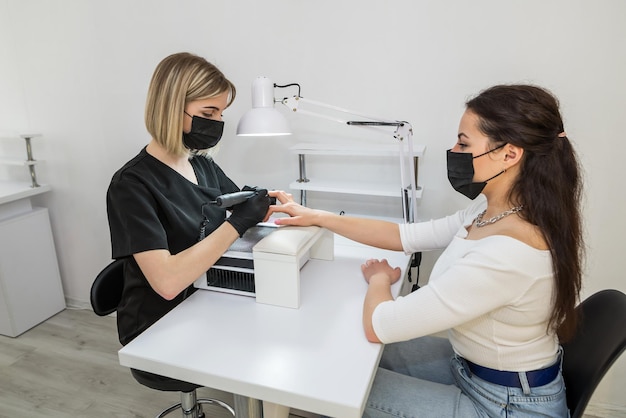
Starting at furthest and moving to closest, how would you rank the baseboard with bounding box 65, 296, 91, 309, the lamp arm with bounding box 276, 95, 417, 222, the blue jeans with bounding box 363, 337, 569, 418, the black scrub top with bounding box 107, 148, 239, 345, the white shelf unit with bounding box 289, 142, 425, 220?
the baseboard with bounding box 65, 296, 91, 309, the white shelf unit with bounding box 289, 142, 425, 220, the lamp arm with bounding box 276, 95, 417, 222, the black scrub top with bounding box 107, 148, 239, 345, the blue jeans with bounding box 363, 337, 569, 418

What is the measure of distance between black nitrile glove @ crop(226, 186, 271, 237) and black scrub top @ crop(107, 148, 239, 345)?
0.58 feet

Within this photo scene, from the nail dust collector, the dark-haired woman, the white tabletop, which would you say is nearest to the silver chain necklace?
the dark-haired woman

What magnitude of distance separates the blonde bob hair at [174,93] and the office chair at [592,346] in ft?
3.90

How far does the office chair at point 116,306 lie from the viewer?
1174 mm

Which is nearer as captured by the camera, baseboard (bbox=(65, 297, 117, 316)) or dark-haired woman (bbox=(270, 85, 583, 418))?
dark-haired woman (bbox=(270, 85, 583, 418))

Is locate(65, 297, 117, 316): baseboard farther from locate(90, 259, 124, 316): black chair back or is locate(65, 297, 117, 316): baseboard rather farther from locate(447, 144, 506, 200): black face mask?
locate(447, 144, 506, 200): black face mask

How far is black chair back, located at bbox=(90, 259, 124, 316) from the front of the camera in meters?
1.26

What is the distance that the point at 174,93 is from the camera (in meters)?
1.17

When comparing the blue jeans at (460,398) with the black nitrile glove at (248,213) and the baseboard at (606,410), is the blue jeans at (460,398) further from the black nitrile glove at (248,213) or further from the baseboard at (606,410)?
the baseboard at (606,410)

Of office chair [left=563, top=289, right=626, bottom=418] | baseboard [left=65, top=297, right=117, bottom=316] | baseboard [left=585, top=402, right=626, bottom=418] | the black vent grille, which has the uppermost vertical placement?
the black vent grille

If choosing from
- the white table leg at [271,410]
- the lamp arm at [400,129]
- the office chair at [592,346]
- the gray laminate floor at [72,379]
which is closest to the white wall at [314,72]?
the lamp arm at [400,129]

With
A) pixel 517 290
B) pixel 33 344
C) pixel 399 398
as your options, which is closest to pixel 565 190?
pixel 517 290

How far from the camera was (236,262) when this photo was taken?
1.13 meters

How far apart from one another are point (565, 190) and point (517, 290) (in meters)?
0.27
